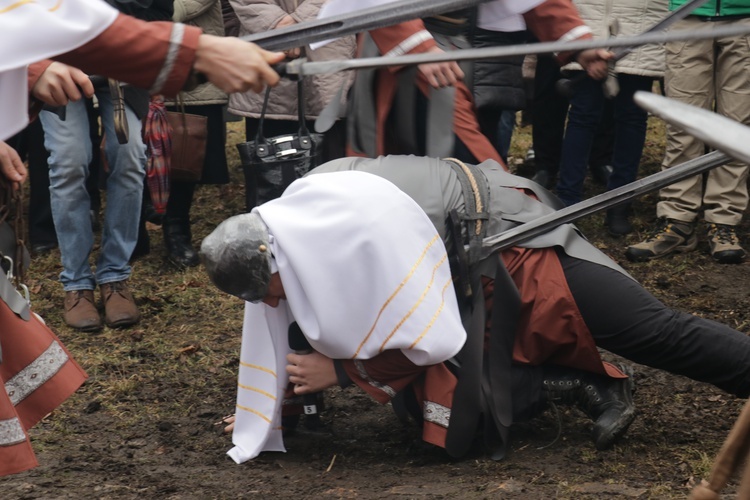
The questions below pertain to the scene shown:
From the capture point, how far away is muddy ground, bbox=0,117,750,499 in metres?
3.56

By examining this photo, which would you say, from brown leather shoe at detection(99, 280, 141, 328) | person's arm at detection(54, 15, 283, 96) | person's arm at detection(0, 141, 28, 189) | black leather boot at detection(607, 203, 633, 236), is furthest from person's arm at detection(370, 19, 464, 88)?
black leather boot at detection(607, 203, 633, 236)

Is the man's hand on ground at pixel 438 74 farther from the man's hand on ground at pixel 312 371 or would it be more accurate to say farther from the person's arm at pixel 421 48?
the man's hand on ground at pixel 312 371

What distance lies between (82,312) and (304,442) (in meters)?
1.65

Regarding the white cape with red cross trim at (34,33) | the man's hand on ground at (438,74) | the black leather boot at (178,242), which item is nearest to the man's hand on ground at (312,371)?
the man's hand on ground at (438,74)

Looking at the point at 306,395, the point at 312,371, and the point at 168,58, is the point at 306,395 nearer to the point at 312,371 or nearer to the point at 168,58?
the point at 312,371

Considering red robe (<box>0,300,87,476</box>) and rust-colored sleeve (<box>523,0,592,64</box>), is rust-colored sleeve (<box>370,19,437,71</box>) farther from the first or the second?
red robe (<box>0,300,87,476</box>)

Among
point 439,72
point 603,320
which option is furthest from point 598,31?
point 603,320

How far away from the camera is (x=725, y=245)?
5609 mm

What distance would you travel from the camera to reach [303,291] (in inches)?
138

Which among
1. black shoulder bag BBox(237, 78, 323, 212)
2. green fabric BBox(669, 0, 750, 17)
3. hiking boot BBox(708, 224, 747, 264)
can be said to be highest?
green fabric BBox(669, 0, 750, 17)

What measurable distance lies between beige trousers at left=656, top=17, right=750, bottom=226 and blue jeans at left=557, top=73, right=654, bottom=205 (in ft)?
0.74

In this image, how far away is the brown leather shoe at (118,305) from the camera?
5.15 m

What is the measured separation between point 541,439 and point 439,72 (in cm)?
137

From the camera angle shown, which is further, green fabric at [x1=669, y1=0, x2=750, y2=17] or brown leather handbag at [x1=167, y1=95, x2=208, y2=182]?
brown leather handbag at [x1=167, y1=95, x2=208, y2=182]
